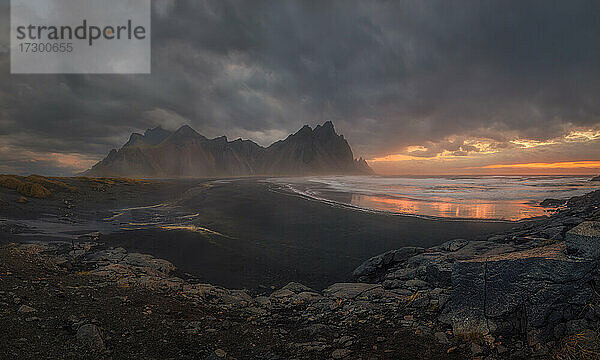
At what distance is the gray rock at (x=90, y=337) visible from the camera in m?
4.81

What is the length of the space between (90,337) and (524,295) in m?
8.70

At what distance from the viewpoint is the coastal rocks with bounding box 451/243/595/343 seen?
4.69 m

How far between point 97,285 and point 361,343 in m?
Result: 7.91

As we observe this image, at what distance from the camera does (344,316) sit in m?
6.64

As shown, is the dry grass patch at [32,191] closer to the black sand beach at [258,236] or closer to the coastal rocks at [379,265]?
the black sand beach at [258,236]

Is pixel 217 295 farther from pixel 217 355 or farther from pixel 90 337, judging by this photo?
pixel 90 337

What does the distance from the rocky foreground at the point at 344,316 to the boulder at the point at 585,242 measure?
2 cm

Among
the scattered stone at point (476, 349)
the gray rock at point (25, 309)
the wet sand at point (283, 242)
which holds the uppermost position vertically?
the gray rock at point (25, 309)

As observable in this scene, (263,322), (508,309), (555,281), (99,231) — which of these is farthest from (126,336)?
(99,231)

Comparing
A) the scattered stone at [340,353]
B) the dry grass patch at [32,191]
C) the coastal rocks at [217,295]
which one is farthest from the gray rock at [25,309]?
the dry grass patch at [32,191]

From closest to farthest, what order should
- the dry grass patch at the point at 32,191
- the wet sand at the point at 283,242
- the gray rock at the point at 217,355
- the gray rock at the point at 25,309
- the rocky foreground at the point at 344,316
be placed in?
the rocky foreground at the point at 344,316, the gray rock at the point at 217,355, the gray rock at the point at 25,309, the wet sand at the point at 283,242, the dry grass patch at the point at 32,191

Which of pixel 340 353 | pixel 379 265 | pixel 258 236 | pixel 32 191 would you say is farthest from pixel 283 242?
pixel 32 191

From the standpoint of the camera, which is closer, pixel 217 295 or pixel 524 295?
pixel 524 295

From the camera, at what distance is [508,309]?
4969 mm
